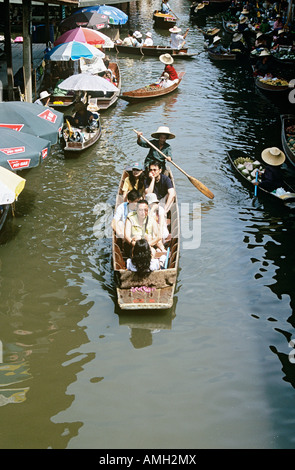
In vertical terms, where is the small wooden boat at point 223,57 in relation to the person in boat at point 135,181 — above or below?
below

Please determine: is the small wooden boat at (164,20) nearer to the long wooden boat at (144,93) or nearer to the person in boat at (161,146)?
the long wooden boat at (144,93)

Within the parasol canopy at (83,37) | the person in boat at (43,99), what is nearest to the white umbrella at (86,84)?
the person in boat at (43,99)

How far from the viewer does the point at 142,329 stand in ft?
25.7

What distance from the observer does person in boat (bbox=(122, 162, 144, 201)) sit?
34.2 feet

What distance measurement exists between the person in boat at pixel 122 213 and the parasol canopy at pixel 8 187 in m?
1.61

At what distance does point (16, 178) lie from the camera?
8.59m

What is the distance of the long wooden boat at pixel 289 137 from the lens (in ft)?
45.1

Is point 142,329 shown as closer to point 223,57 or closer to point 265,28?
point 223,57

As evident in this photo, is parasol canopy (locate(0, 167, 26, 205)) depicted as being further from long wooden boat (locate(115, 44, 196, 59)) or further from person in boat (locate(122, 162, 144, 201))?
long wooden boat (locate(115, 44, 196, 59))

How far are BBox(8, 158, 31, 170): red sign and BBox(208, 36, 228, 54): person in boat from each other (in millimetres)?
18759

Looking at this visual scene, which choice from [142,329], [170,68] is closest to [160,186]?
[142,329]

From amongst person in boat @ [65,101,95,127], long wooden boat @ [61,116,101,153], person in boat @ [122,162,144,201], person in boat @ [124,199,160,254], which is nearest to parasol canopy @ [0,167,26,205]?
person in boat @ [124,199,160,254]

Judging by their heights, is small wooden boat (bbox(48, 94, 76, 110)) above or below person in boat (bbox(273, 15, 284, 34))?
below
